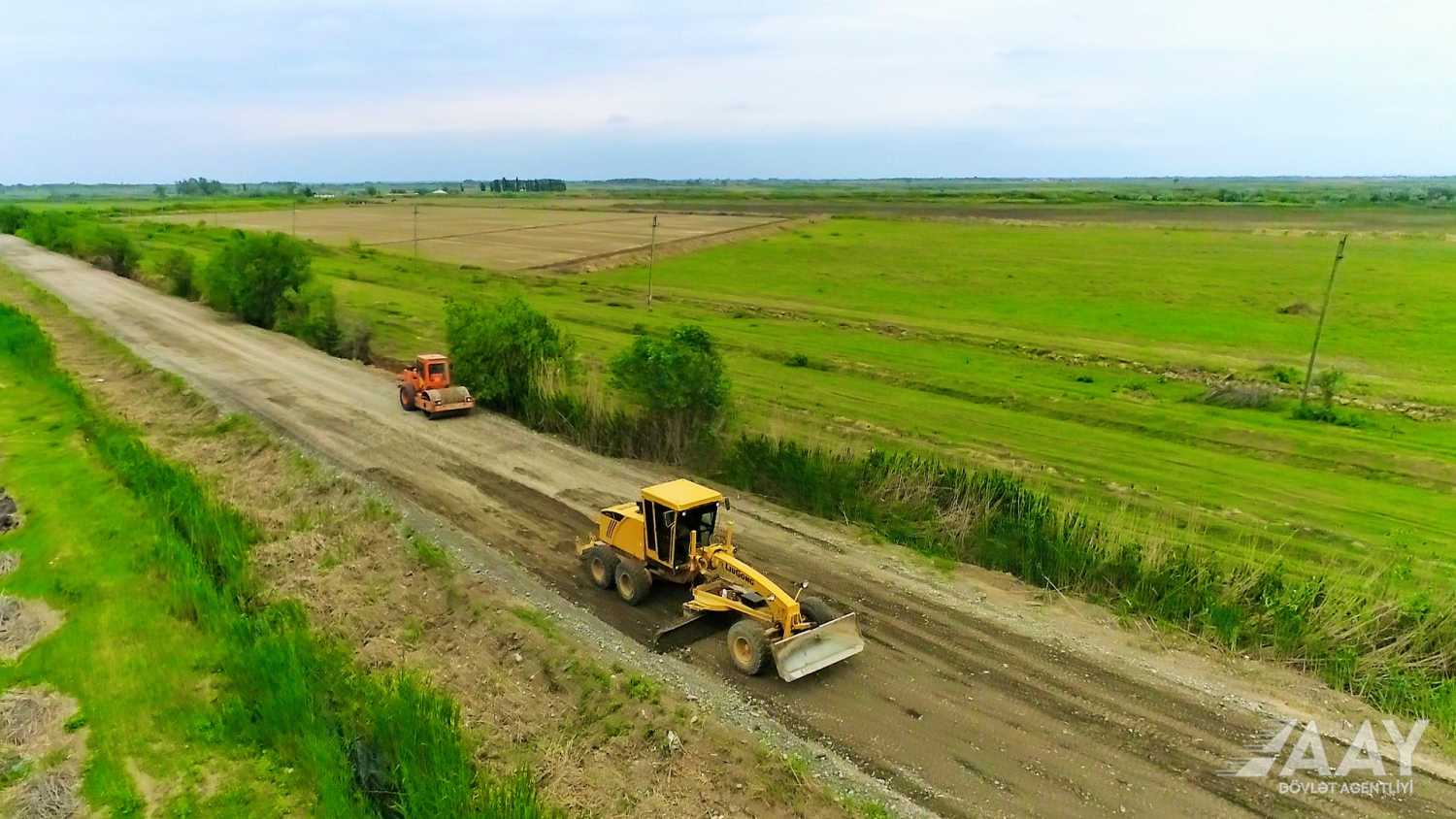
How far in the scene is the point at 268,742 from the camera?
11570 mm

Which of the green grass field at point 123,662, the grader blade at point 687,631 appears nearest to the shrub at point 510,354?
the green grass field at point 123,662

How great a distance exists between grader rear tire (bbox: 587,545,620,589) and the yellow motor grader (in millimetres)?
18

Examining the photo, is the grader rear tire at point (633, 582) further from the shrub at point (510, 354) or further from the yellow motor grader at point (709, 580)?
the shrub at point (510, 354)

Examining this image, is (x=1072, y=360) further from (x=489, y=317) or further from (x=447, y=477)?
(x=447, y=477)

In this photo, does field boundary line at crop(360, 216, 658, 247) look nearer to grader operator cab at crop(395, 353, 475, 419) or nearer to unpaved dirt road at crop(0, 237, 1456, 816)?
grader operator cab at crop(395, 353, 475, 419)

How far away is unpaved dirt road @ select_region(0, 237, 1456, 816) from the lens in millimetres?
10320

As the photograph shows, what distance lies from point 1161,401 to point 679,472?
19.8 metres

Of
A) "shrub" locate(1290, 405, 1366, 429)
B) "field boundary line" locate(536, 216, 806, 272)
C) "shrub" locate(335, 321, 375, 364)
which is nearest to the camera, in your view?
"shrub" locate(1290, 405, 1366, 429)

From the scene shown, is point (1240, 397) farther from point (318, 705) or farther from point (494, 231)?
point (494, 231)

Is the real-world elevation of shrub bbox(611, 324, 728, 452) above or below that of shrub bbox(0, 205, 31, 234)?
below

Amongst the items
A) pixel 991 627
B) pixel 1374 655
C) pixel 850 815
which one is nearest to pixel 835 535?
pixel 991 627

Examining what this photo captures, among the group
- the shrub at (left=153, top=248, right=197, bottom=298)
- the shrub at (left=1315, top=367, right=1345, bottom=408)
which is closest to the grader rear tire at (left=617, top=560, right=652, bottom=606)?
the shrub at (left=1315, top=367, right=1345, bottom=408)

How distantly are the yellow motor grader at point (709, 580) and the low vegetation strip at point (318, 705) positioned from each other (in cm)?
→ 406

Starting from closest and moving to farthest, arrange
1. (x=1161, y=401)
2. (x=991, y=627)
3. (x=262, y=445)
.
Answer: (x=991, y=627) < (x=262, y=445) < (x=1161, y=401)
